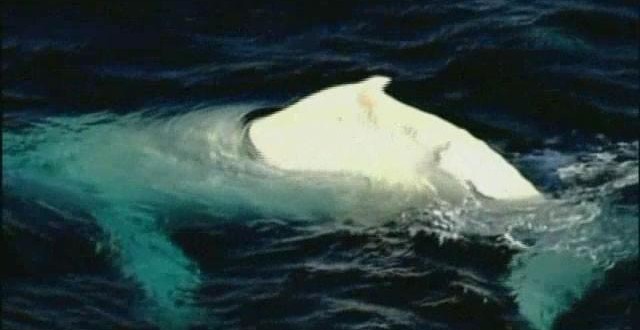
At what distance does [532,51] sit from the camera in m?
13.9

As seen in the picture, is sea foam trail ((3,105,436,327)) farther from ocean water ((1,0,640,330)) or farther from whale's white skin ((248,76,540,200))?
whale's white skin ((248,76,540,200))

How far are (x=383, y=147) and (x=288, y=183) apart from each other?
0.83 metres

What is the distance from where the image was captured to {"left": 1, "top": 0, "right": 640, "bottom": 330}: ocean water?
369 inches

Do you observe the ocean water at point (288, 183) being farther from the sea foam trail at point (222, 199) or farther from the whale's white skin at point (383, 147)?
the whale's white skin at point (383, 147)

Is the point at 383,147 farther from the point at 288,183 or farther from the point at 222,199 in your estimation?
the point at 222,199

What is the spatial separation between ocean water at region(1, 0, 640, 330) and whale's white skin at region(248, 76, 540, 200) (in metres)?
0.16

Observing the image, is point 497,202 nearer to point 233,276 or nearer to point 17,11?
point 233,276

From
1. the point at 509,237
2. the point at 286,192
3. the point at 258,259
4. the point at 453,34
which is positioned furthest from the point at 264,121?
the point at 453,34

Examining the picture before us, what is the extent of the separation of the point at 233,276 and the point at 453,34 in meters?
5.58

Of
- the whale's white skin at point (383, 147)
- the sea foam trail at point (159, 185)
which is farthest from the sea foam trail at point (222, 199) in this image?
the whale's white skin at point (383, 147)

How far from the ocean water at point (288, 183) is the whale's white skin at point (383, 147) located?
16 centimetres

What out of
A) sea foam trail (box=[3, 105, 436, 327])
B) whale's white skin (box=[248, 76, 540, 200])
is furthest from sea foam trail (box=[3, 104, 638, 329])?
whale's white skin (box=[248, 76, 540, 200])

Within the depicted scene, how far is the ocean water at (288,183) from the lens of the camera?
30.8ft

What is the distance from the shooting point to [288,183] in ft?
34.8
